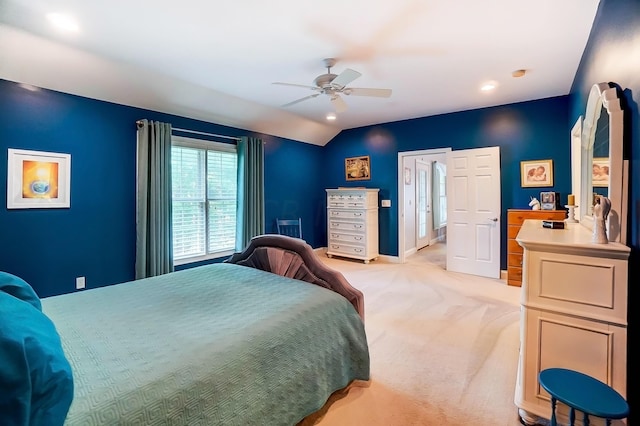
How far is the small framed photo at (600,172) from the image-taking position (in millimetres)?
1835

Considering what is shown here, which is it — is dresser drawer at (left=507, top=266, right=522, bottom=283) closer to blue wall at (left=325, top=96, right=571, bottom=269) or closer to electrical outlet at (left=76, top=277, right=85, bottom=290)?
blue wall at (left=325, top=96, right=571, bottom=269)

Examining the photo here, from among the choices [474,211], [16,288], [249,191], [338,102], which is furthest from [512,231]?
[16,288]

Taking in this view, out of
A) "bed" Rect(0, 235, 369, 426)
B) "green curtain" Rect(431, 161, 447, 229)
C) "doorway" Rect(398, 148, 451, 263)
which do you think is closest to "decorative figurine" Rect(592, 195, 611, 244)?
"bed" Rect(0, 235, 369, 426)

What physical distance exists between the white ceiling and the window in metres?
0.62

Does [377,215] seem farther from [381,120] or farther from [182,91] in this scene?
[182,91]

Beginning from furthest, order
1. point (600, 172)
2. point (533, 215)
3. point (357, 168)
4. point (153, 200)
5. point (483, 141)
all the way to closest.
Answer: point (357, 168) → point (483, 141) → point (533, 215) → point (153, 200) → point (600, 172)

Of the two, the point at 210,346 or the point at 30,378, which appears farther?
the point at 210,346

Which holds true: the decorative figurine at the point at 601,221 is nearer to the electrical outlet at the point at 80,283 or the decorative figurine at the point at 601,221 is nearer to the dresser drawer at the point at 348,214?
the dresser drawer at the point at 348,214

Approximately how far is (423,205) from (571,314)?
5.83 metres

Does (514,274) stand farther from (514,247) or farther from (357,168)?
(357,168)

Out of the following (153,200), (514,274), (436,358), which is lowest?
(436,358)

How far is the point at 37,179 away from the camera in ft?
10.1

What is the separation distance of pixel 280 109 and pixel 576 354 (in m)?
4.56

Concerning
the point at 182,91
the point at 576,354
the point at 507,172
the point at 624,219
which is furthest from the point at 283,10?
the point at 507,172
